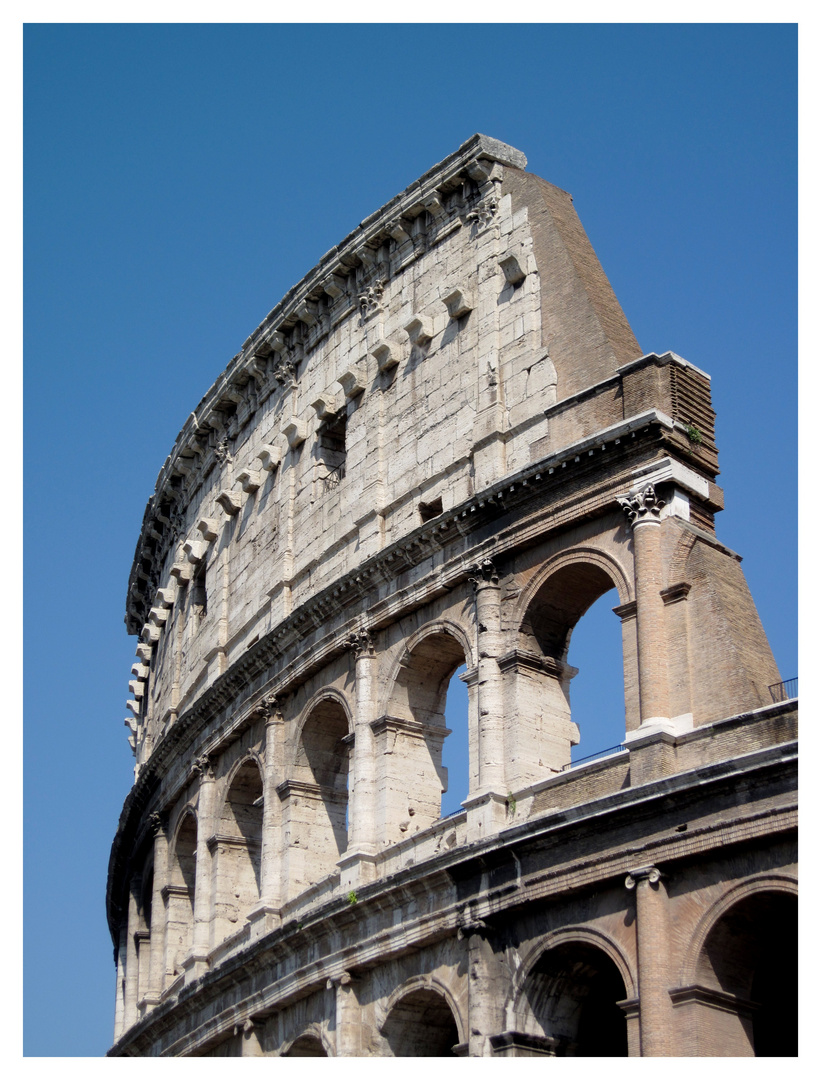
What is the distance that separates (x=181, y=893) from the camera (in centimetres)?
3078

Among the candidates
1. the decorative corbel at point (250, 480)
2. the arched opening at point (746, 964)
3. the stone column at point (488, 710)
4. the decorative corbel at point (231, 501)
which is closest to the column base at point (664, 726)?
the arched opening at point (746, 964)

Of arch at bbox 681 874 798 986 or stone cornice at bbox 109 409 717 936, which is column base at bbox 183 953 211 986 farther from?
arch at bbox 681 874 798 986

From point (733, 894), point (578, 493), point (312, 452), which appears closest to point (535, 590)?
point (578, 493)

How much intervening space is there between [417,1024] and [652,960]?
494 centimetres

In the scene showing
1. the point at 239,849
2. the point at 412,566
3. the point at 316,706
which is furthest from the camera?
the point at 239,849

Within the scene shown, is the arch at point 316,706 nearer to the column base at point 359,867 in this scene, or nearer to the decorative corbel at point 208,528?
the column base at point 359,867

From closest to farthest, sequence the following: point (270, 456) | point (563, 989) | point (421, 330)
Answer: point (563, 989) → point (421, 330) → point (270, 456)

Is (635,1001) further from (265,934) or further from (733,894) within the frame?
(265,934)

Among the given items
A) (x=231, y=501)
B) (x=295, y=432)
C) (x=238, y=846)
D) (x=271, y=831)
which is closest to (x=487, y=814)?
(x=271, y=831)

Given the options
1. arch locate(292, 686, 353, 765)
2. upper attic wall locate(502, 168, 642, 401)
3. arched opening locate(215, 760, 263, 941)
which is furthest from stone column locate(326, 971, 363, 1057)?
upper attic wall locate(502, 168, 642, 401)

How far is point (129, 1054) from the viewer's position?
3008 cm

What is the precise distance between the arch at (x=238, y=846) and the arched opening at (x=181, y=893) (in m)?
1.81

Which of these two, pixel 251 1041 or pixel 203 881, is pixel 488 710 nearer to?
pixel 251 1041
